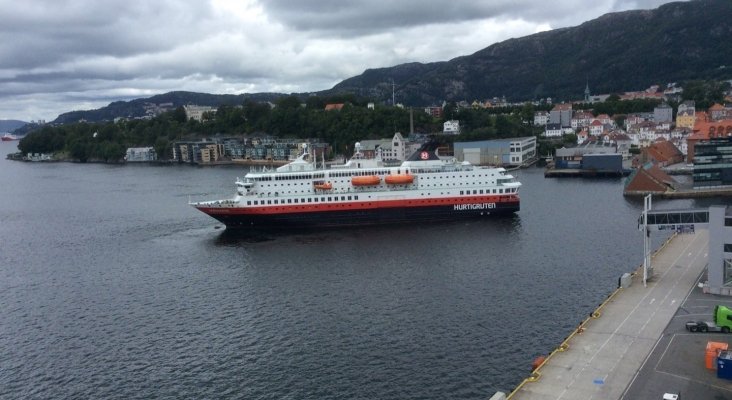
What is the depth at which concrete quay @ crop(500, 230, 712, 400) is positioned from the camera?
16.9m

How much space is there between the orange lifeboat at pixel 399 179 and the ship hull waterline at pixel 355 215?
7.12ft

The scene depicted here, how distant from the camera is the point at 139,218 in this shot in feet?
183

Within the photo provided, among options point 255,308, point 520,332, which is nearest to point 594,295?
point 520,332

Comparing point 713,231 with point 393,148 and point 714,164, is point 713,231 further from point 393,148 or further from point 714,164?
point 393,148

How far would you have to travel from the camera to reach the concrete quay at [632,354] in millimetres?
16859

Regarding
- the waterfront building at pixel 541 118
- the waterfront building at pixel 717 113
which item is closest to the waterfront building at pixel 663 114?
the waterfront building at pixel 717 113

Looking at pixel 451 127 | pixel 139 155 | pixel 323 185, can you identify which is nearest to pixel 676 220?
pixel 323 185

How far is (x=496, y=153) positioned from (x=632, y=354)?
7063cm

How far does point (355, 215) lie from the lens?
47625 millimetres

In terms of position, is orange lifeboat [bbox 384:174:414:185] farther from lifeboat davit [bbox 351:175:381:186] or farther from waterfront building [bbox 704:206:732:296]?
waterfront building [bbox 704:206:732:296]

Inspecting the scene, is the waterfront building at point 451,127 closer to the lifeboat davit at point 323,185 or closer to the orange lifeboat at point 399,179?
the orange lifeboat at point 399,179

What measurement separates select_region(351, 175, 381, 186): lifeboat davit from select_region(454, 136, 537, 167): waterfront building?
1677 inches

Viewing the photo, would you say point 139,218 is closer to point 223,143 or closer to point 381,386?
point 381,386

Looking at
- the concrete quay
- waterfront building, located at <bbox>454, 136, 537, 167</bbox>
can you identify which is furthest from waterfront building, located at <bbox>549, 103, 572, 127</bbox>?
the concrete quay
